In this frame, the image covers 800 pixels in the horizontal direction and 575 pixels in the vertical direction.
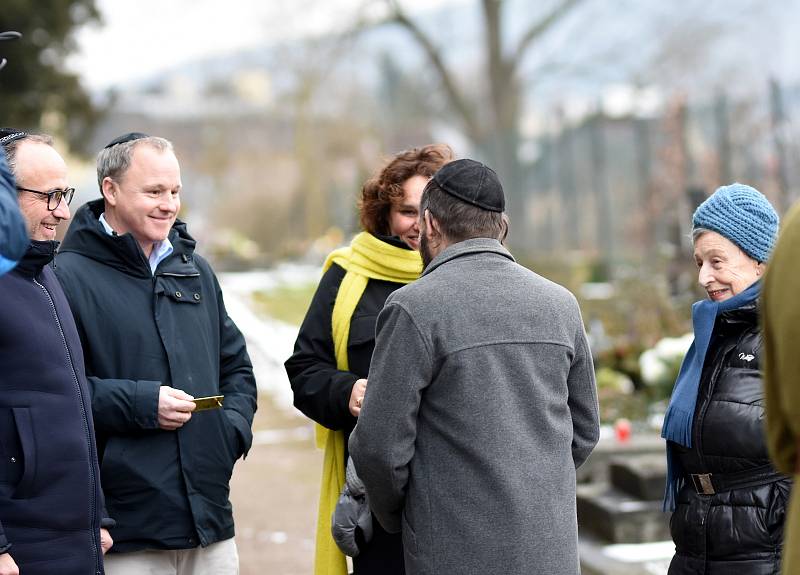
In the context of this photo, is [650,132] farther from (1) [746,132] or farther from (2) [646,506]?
(2) [646,506]

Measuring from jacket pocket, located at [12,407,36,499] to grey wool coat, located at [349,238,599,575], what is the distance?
0.84 m

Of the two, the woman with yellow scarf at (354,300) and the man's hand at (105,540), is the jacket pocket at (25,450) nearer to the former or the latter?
the man's hand at (105,540)

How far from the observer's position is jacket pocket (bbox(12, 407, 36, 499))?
3.03m

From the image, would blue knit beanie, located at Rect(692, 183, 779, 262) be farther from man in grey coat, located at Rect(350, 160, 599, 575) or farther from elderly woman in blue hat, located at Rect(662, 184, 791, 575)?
man in grey coat, located at Rect(350, 160, 599, 575)

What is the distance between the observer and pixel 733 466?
11.2 ft

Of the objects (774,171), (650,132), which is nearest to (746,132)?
(774,171)

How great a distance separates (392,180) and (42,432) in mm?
1465

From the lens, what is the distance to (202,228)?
3869 centimetres

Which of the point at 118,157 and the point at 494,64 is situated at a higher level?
the point at 494,64

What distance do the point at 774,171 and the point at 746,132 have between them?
33.0 inches

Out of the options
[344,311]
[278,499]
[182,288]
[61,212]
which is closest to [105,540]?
[182,288]

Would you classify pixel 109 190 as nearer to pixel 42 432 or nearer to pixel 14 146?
pixel 14 146

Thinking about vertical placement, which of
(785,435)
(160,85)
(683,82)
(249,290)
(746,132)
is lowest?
(249,290)

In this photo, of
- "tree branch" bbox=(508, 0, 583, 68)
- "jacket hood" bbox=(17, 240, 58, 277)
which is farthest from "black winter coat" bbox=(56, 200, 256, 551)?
"tree branch" bbox=(508, 0, 583, 68)
